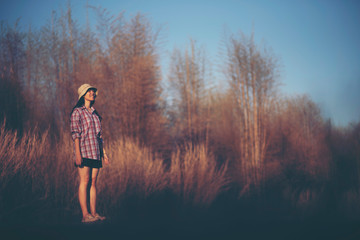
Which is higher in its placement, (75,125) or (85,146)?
(75,125)

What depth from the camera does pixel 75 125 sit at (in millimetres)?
3650

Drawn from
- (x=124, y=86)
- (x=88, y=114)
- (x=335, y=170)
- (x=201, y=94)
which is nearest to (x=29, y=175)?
(x=88, y=114)

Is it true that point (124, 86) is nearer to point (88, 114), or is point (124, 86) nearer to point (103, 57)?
point (103, 57)

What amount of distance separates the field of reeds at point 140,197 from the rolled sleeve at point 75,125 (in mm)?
1054

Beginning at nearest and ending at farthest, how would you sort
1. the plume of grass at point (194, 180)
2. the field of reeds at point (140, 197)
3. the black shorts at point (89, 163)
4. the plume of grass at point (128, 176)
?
1. the black shorts at point (89, 163)
2. the field of reeds at point (140, 197)
3. the plume of grass at point (128, 176)
4. the plume of grass at point (194, 180)

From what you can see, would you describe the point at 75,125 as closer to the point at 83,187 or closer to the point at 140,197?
the point at 83,187

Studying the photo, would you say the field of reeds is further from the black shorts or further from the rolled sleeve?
the rolled sleeve

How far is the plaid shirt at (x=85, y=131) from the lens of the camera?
3654mm

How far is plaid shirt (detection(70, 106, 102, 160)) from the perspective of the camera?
3.65m

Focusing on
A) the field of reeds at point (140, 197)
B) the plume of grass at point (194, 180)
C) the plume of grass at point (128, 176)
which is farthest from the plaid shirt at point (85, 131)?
the plume of grass at point (194, 180)

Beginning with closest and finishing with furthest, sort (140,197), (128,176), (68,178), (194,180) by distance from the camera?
(68,178) < (140,197) < (128,176) < (194,180)

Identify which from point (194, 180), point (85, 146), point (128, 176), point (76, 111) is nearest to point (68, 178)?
point (128, 176)

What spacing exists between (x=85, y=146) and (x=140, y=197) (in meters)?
2.25

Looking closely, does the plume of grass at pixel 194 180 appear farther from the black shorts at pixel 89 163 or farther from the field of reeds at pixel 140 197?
the black shorts at pixel 89 163
